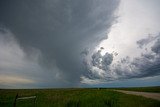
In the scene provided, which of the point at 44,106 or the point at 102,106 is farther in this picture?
the point at 44,106

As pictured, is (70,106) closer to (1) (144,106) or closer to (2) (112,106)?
(2) (112,106)

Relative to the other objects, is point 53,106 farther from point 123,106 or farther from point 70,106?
point 123,106

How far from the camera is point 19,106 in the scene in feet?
70.8

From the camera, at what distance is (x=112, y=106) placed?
66.1 ft

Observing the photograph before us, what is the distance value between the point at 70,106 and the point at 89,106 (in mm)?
2283

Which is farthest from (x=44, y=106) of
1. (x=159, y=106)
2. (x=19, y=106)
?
(x=159, y=106)

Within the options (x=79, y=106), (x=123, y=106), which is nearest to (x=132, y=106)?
(x=123, y=106)

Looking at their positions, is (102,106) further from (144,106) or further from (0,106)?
(0,106)

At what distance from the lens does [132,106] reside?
2094cm

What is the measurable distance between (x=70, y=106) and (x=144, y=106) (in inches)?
331

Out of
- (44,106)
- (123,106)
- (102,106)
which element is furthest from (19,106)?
(123,106)

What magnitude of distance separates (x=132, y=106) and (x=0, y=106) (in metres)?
14.6

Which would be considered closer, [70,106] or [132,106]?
[70,106]

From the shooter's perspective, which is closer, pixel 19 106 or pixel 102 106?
pixel 102 106
